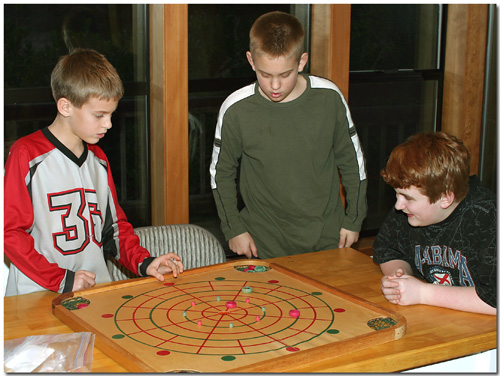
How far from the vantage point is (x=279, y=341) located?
1.67 m

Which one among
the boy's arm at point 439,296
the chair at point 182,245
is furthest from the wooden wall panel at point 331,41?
the boy's arm at point 439,296

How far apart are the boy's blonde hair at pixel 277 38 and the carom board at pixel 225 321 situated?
2.65 feet

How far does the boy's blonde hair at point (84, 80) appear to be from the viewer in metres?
2.23

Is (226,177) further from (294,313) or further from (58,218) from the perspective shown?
(294,313)

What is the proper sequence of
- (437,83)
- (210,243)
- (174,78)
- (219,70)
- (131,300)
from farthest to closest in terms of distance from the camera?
(437,83) < (219,70) < (174,78) < (210,243) < (131,300)

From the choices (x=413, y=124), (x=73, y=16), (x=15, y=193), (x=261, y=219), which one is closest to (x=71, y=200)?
(x=15, y=193)

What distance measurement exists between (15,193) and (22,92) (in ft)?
4.37

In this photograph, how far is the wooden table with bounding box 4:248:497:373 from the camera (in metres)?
1.61

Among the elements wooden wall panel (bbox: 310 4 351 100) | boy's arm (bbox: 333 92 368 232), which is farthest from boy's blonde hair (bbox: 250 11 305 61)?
wooden wall panel (bbox: 310 4 351 100)

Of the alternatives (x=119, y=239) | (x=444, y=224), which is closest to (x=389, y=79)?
(x=444, y=224)

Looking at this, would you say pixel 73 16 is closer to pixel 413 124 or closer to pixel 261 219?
pixel 261 219

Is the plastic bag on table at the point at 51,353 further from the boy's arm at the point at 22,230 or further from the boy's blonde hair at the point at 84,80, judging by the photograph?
the boy's blonde hair at the point at 84,80

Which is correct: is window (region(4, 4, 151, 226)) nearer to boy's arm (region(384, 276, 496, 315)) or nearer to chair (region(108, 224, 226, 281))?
chair (region(108, 224, 226, 281))

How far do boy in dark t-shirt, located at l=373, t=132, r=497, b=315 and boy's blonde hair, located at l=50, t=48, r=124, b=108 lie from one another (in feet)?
3.15
